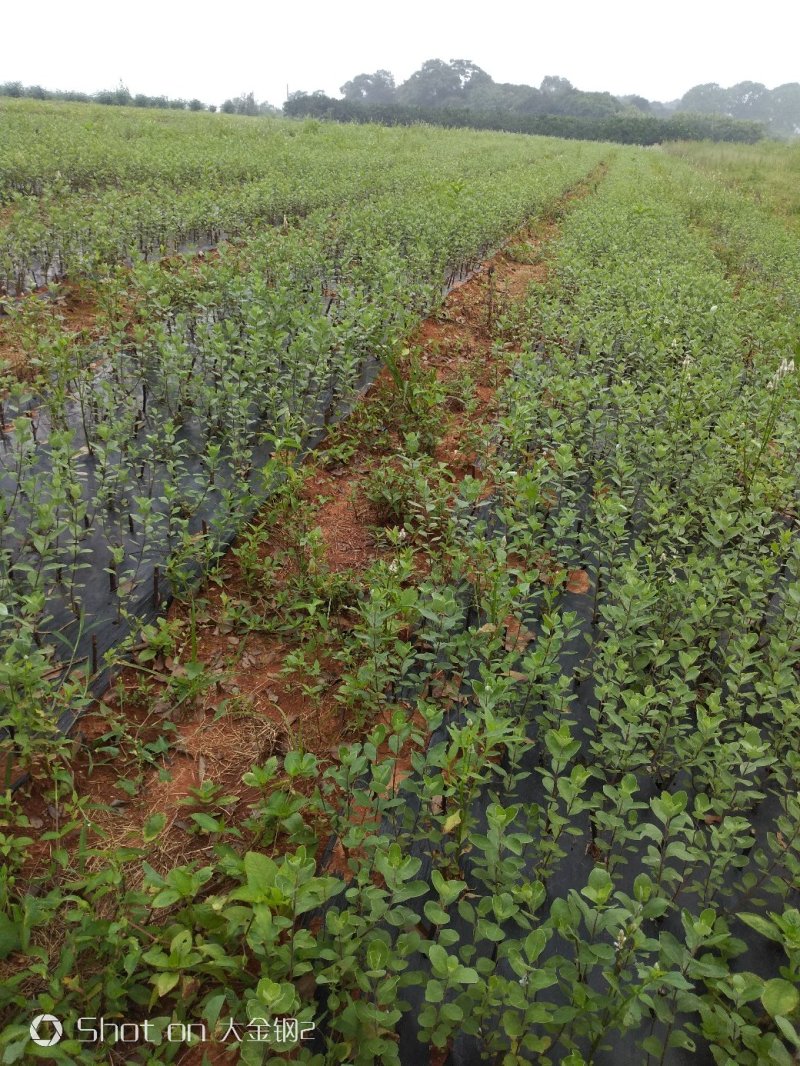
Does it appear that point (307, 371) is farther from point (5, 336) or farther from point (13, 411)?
point (5, 336)

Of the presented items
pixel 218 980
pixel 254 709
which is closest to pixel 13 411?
pixel 254 709

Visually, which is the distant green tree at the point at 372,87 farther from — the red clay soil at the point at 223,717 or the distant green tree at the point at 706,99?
the red clay soil at the point at 223,717

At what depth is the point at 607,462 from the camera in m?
4.72

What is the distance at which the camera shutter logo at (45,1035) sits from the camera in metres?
1.75

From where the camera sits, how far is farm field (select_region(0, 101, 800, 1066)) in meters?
1.89

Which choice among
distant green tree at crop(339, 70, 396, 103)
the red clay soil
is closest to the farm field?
the red clay soil

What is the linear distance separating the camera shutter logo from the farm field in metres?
0.04

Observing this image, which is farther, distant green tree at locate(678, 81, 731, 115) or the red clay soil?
distant green tree at locate(678, 81, 731, 115)

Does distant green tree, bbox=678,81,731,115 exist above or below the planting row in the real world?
above

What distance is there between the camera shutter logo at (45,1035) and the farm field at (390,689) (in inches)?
1.6

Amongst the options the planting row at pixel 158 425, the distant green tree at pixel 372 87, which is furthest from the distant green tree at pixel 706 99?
the planting row at pixel 158 425

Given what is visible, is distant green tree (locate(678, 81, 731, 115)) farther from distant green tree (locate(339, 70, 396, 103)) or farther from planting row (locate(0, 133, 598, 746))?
planting row (locate(0, 133, 598, 746))

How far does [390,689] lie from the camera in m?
3.24

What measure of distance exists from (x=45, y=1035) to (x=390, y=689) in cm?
185
